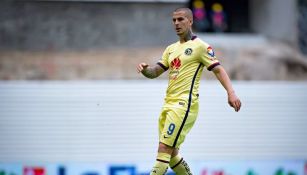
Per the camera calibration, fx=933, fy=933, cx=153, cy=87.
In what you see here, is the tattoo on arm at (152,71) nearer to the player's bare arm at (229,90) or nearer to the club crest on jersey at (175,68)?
the club crest on jersey at (175,68)

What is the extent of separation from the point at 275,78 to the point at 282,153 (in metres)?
1.40

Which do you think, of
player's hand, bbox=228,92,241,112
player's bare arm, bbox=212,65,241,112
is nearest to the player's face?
player's bare arm, bbox=212,65,241,112

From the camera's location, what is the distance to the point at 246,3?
1873 centimetres

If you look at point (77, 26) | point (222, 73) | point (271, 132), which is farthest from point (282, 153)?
point (222, 73)

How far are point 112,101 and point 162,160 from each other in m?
6.34

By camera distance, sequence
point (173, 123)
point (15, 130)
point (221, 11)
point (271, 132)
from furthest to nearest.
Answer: point (221, 11) < point (271, 132) < point (15, 130) < point (173, 123)

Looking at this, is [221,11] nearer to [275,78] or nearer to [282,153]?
[275,78]

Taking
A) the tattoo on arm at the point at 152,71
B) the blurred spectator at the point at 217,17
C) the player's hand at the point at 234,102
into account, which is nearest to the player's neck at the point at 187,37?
the tattoo on arm at the point at 152,71

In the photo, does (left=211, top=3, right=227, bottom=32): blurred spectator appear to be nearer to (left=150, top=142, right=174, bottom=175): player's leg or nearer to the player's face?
the player's face

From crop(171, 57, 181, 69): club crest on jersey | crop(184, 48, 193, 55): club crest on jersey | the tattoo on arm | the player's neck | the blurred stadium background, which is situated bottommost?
the blurred stadium background

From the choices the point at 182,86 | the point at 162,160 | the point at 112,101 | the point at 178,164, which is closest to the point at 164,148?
the point at 162,160

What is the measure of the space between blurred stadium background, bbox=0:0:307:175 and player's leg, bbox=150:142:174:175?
5892 millimetres

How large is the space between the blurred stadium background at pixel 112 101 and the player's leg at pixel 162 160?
5892 mm

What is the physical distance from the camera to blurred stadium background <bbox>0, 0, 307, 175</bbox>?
15352 millimetres
